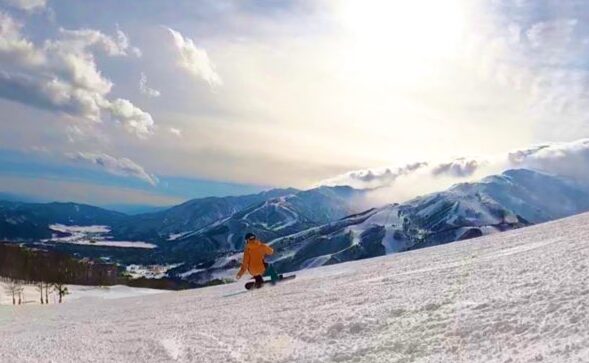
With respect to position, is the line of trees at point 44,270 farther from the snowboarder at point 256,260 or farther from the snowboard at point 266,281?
the snowboarder at point 256,260

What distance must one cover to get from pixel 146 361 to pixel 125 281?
187 m

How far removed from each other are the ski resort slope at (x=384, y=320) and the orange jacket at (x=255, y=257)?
66.7 inches

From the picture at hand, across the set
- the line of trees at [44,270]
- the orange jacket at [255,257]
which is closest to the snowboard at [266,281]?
the orange jacket at [255,257]

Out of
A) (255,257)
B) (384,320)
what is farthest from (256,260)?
(384,320)

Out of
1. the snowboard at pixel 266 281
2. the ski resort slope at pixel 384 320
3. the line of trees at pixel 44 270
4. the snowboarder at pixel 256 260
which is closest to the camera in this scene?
the ski resort slope at pixel 384 320

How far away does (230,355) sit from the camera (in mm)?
10938

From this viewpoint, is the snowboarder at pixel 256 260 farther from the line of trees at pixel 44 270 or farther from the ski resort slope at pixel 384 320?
the line of trees at pixel 44 270

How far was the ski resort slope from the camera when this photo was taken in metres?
8.77

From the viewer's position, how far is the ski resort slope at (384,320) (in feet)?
28.8

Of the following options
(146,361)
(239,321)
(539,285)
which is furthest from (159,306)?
(539,285)

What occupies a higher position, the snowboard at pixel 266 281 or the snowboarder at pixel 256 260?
the snowboarder at pixel 256 260

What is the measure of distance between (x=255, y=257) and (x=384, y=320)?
11.2 meters

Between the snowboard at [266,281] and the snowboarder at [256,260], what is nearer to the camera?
the snowboard at [266,281]

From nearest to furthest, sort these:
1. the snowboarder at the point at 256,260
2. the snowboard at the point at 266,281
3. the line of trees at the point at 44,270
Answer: the snowboard at the point at 266,281, the snowboarder at the point at 256,260, the line of trees at the point at 44,270
